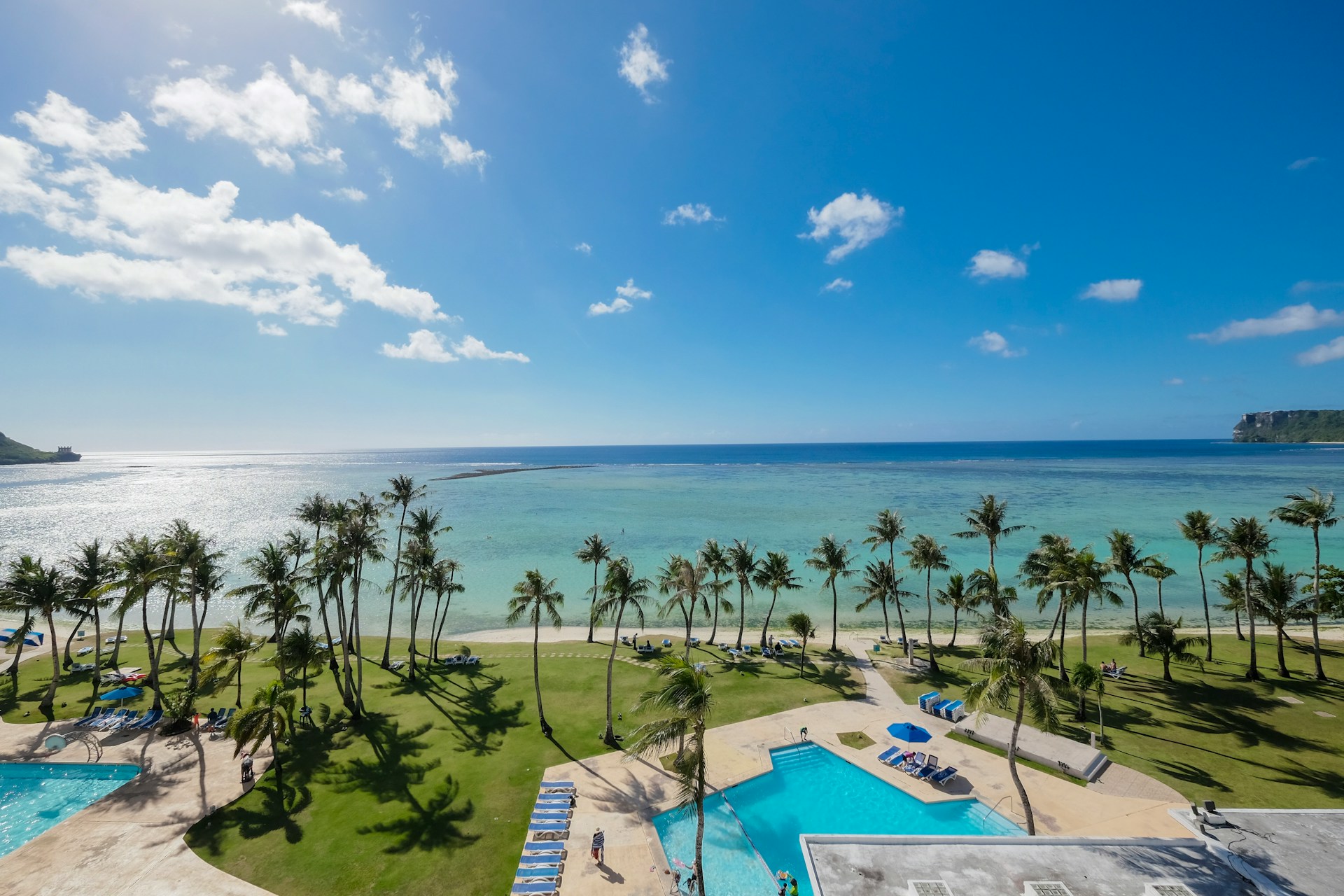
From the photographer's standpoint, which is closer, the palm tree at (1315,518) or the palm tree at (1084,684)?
the palm tree at (1084,684)

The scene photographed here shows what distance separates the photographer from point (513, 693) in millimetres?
35875

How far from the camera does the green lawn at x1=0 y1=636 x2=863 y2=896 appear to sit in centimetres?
2024

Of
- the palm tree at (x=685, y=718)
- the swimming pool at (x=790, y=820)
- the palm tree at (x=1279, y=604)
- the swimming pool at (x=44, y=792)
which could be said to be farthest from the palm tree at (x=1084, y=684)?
the swimming pool at (x=44, y=792)

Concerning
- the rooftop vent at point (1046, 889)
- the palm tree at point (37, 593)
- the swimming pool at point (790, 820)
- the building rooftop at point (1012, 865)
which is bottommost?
the swimming pool at point (790, 820)

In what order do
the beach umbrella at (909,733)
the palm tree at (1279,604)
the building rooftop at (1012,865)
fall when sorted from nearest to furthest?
1. the building rooftop at (1012,865)
2. the beach umbrella at (909,733)
3. the palm tree at (1279,604)

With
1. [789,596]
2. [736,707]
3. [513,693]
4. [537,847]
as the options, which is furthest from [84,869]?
[789,596]

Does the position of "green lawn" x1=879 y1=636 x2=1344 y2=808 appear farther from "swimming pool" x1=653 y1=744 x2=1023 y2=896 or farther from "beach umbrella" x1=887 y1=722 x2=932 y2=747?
"swimming pool" x1=653 y1=744 x2=1023 y2=896

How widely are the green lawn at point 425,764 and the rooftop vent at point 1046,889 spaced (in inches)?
697

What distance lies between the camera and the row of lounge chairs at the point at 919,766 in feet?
83.0

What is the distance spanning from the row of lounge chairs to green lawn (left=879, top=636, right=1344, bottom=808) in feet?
28.6

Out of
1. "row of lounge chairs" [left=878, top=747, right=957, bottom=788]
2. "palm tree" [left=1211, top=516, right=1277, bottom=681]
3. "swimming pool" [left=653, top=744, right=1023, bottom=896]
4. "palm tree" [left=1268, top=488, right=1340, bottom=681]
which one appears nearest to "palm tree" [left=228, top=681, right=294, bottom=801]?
"swimming pool" [left=653, top=744, right=1023, bottom=896]

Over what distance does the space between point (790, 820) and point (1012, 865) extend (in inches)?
414

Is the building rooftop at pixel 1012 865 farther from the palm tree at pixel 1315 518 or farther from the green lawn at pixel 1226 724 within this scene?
the palm tree at pixel 1315 518

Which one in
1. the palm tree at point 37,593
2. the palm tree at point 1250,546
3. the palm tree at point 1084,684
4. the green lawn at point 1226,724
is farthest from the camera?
the palm tree at point 1250,546
